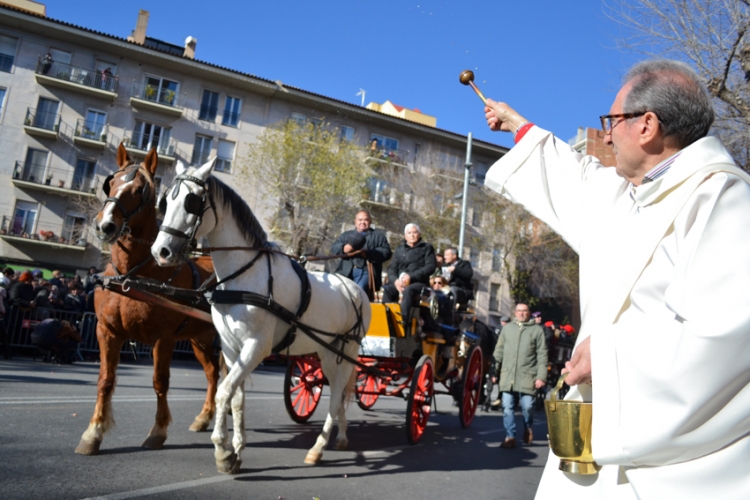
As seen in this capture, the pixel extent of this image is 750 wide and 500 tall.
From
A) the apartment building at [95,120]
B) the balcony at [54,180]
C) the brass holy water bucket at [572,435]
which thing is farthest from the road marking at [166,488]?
the balcony at [54,180]

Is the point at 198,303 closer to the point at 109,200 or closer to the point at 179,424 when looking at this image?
the point at 109,200

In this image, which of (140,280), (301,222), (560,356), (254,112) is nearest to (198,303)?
(140,280)

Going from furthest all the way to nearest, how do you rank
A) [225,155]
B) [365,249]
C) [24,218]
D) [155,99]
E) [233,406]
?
[225,155] → [155,99] → [24,218] → [365,249] → [233,406]

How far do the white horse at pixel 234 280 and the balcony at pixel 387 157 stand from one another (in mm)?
26135

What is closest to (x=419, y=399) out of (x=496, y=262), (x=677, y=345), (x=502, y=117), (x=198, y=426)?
(x=198, y=426)

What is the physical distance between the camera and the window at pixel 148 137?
32094 millimetres

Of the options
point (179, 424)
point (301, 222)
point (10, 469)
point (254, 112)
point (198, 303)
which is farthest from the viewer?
point (254, 112)

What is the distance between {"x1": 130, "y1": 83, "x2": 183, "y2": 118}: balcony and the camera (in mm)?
31562

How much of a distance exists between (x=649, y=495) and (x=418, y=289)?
6.29m

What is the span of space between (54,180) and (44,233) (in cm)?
293

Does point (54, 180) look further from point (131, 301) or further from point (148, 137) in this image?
point (131, 301)

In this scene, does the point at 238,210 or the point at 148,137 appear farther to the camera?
the point at 148,137

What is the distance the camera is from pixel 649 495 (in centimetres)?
127

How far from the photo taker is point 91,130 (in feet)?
103
